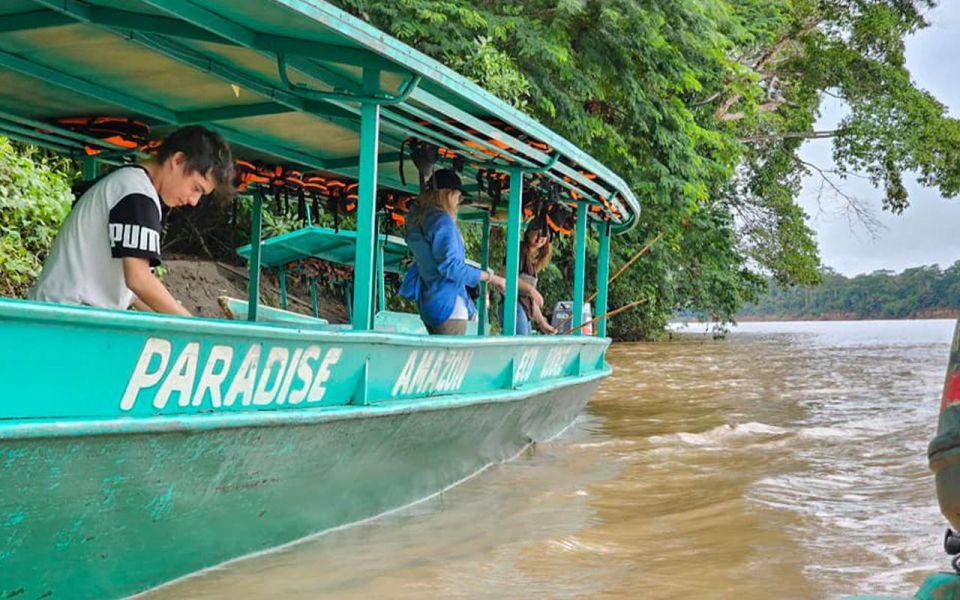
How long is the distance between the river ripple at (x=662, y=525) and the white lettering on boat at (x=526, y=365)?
628 mm

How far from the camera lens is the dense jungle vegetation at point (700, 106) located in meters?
11.3

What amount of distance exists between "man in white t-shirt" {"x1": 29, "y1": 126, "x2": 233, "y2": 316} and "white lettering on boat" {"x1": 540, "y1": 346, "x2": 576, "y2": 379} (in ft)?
11.0

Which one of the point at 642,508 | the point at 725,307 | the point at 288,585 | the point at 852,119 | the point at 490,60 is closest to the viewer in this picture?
the point at 288,585

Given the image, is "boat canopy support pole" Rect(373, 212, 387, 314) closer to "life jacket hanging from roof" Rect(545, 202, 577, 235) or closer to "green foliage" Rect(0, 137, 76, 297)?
"life jacket hanging from roof" Rect(545, 202, 577, 235)

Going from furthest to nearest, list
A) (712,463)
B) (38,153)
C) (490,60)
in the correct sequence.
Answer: (490,60)
(38,153)
(712,463)

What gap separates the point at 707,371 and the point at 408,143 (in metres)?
11.1

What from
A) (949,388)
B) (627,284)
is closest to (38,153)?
(949,388)

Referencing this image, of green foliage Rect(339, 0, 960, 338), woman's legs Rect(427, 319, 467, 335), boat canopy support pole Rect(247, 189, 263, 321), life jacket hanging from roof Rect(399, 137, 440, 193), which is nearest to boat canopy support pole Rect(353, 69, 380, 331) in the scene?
life jacket hanging from roof Rect(399, 137, 440, 193)

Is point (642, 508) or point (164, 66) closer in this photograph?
point (164, 66)

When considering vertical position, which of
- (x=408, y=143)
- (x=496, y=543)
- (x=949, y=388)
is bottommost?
(x=496, y=543)

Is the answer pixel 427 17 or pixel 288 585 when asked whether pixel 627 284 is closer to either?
pixel 427 17

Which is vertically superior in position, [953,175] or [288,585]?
[953,175]

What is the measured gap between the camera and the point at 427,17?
10.3 m

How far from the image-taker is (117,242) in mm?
3150
